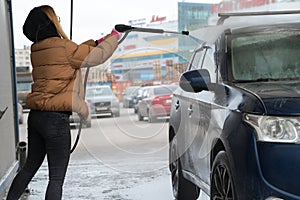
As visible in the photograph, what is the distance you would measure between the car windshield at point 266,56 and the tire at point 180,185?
1596 mm

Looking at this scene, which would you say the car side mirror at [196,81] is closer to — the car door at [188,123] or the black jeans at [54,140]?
the car door at [188,123]

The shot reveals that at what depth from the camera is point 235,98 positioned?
3424 millimetres

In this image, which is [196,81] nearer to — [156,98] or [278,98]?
[278,98]

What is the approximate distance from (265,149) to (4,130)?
92.8 inches

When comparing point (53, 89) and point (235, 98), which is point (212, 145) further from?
point (53, 89)

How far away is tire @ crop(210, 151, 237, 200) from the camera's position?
338cm

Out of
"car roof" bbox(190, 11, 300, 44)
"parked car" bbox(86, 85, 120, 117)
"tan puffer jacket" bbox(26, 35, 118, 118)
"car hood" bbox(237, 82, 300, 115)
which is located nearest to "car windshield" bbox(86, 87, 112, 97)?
"parked car" bbox(86, 85, 120, 117)

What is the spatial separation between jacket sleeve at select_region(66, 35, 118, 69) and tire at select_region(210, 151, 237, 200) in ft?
3.85

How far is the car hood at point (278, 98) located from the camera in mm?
3008

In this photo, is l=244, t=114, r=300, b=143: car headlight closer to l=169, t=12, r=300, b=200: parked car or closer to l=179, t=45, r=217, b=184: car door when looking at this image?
l=169, t=12, r=300, b=200: parked car

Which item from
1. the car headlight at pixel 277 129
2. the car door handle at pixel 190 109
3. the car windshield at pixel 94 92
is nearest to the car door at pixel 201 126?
the car door handle at pixel 190 109

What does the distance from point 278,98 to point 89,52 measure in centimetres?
148

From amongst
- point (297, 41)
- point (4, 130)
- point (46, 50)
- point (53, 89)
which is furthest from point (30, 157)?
point (297, 41)

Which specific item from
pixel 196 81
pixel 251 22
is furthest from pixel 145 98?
pixel 196 81
